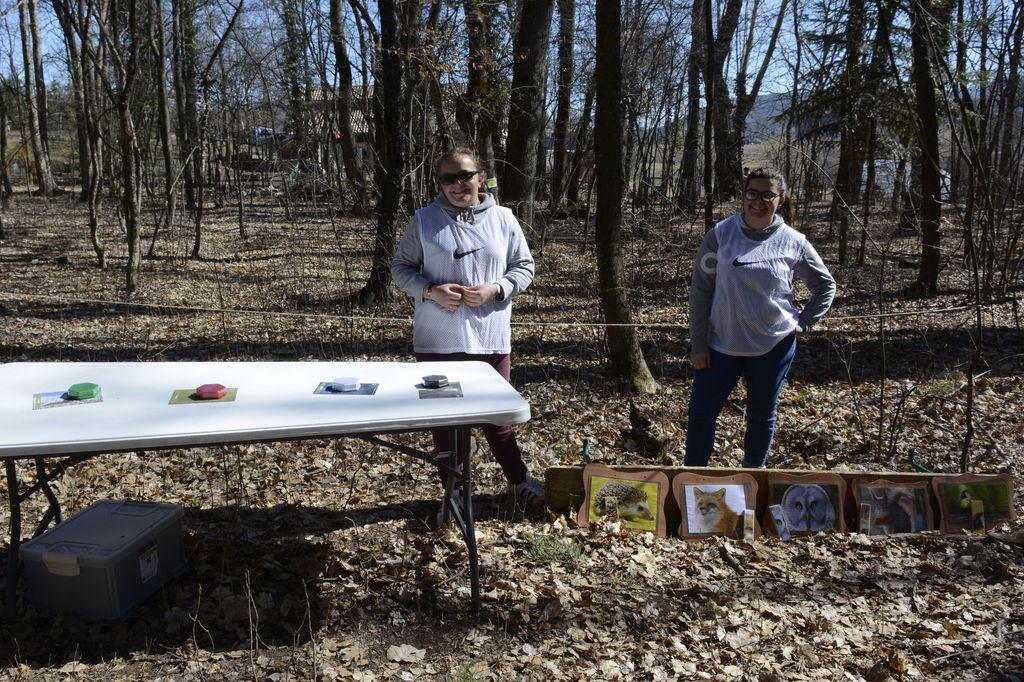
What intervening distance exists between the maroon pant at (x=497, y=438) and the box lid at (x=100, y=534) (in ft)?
3.79

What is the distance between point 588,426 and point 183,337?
463cm

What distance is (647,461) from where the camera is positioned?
481 centimetres

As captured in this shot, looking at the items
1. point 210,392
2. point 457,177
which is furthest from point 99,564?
point 457,177

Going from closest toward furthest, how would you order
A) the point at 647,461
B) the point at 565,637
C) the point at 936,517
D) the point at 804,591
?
the point at 565,637 < the point at 804,591 < the point at 936,517 < the point at 647,461

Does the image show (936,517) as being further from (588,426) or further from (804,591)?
(588,426)

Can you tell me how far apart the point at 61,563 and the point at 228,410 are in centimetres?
95

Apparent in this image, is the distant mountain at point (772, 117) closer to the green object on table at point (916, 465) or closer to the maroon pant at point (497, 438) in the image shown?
the green object on table at point (916, 465)

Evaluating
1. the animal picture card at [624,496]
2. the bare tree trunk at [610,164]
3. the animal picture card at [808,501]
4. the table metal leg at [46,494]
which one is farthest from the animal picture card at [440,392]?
the bare tree trunk at [610,164]

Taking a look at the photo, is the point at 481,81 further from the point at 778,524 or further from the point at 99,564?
the point at 99,564

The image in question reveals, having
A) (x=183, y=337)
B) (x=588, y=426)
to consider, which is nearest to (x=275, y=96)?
(x=183, y=337)

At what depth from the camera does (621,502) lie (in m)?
3.70

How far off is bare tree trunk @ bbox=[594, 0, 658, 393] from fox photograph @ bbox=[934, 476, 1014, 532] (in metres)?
2.59

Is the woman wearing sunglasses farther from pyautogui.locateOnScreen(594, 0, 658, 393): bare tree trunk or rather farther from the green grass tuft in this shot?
pyautogui.locateOnScreen(594, 0, 658, 393): bare tree trunk

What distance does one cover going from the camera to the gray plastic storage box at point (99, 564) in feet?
9.50
